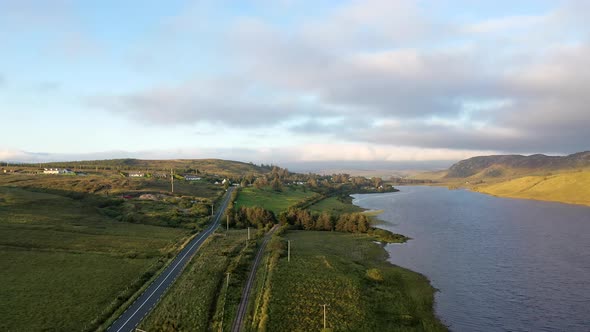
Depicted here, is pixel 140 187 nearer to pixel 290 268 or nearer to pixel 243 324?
pixel 290 268

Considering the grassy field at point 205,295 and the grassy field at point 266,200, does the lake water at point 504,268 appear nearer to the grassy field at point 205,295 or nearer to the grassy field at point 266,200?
the grassy field at point 205,295

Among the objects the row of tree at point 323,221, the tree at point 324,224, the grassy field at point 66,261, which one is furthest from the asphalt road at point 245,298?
the tree at point 324,224

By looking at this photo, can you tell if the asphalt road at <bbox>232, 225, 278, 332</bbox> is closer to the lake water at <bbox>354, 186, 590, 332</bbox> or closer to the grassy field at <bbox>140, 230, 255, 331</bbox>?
the grassy field at <bbox>140, 230, 255, 331</bbox>

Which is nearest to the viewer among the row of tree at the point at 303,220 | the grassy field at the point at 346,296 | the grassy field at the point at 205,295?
the grassy field at the point at 205,295

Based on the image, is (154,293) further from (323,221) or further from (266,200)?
→ (266,200)

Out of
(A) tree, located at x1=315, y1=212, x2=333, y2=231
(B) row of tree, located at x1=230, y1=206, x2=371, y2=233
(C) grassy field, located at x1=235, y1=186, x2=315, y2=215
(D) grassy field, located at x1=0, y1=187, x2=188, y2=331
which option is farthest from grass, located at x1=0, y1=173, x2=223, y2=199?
(A) tree, located at x1=315, y1=212, x2=333, y2=231

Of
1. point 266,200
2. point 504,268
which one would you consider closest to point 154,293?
point 504,268
